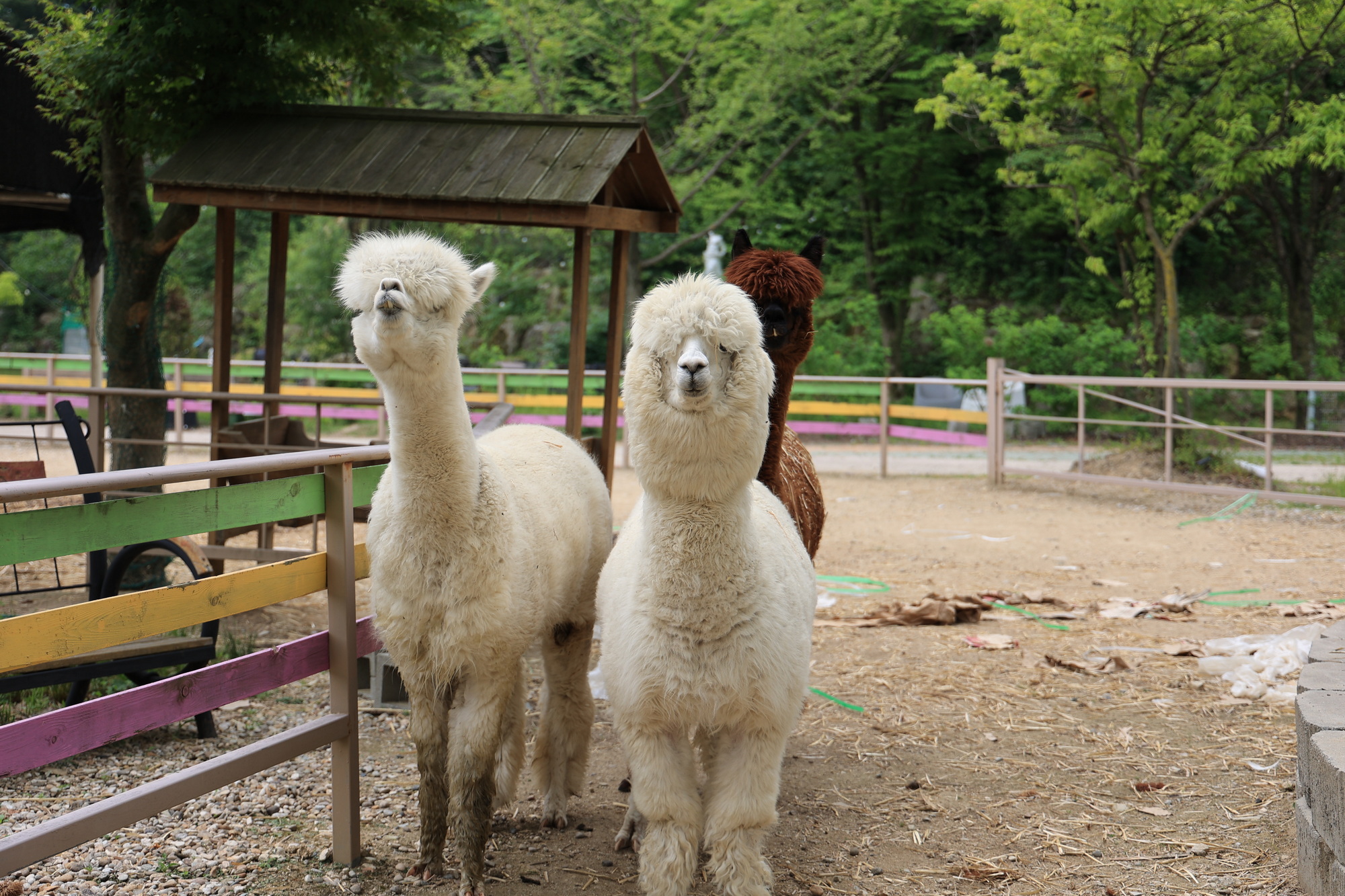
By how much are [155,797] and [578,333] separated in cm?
337

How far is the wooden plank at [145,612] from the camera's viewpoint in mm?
2230

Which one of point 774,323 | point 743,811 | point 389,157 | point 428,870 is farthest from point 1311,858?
point 389,157

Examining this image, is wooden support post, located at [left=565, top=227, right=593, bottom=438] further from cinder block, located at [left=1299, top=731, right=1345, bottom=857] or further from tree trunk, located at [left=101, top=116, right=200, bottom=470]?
cinder block, located at [left=1299, top=731, right=1345, bottom=857]

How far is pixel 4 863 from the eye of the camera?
6.91ft

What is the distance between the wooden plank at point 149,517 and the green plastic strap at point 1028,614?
172 inches

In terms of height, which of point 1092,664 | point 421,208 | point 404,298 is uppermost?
point 421,208

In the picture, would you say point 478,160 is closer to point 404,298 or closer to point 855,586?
point 404,298

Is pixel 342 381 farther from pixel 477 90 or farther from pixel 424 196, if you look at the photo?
pixel 424 196

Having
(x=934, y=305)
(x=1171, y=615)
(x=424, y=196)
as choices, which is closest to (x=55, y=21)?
(x=424, y=196)

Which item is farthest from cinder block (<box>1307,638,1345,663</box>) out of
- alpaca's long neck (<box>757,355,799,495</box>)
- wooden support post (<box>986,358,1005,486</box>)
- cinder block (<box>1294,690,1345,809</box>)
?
wooden support post (<box>986,358,1005,486</box>)

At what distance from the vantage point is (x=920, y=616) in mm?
6191

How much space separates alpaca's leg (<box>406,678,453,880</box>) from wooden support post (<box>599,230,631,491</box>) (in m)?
2.49

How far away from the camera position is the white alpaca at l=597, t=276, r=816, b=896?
102 inches

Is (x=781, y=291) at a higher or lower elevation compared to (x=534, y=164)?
lower
